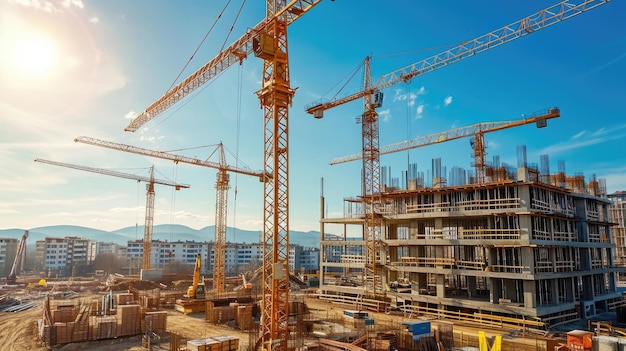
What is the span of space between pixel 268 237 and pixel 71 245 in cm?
11850

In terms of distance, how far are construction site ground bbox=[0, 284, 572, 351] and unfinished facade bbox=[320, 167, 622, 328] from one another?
86.6 inches

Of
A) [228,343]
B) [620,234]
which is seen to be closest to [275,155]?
[228,343]

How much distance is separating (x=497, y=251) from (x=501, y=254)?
798 millimetres

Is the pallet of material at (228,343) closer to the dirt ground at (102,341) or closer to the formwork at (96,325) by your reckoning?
the dirt ground at (102,341)

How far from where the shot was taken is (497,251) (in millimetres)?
29500

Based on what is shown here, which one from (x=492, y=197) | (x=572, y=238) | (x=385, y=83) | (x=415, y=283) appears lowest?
(x=415, y=283)

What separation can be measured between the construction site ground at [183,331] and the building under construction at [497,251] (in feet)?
7.41

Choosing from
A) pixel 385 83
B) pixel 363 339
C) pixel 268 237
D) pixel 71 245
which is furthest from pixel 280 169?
pixel 71 245

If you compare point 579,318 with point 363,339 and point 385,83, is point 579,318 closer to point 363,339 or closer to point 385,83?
point 363,339

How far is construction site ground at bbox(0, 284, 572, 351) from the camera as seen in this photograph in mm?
22656

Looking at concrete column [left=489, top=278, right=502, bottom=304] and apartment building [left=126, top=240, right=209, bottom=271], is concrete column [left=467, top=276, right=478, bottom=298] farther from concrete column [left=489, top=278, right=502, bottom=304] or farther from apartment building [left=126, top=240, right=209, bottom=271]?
apartment building [left=126, top=240, right=209, bottom=271]

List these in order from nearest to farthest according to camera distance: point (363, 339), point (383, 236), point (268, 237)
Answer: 1. point (363, 339)
2. point (268, 237)
3. point (383, 236)

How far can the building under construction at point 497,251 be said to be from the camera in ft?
90.6

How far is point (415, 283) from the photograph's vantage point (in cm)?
3250
